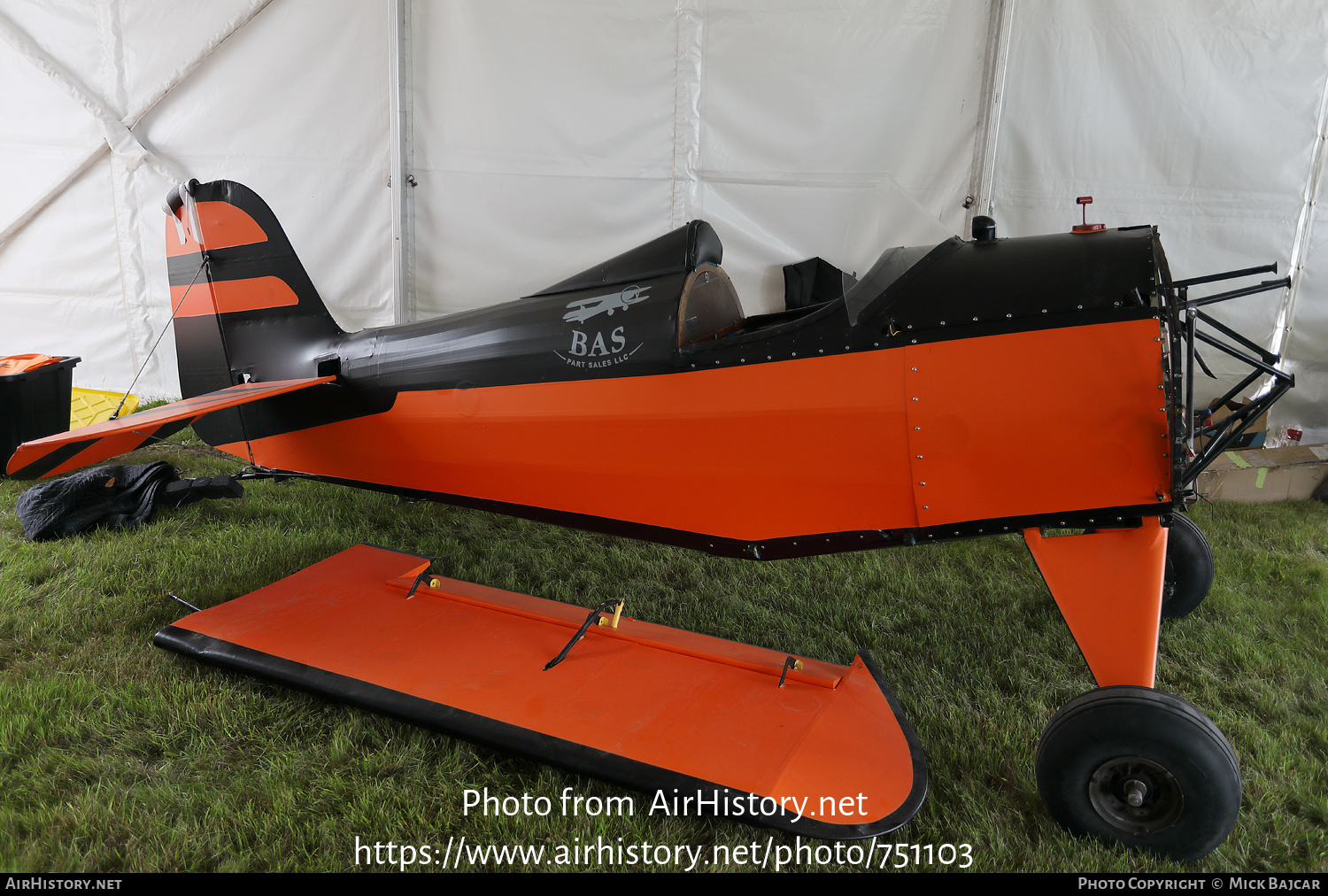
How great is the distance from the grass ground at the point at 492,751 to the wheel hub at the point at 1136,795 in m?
0.10

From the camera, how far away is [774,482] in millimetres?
2590

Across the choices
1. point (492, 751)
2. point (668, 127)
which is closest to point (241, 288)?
point (492, 751)

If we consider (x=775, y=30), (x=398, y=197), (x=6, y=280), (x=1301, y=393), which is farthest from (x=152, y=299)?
(x=1301, y=393)

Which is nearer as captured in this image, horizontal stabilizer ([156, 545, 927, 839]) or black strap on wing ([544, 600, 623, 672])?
horizontal stabilizer ([156, 545, 927, 839])

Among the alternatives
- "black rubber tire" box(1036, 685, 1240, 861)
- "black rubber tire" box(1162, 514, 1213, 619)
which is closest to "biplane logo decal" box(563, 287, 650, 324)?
"black rubber tire" box(1036, 685, 1240, 861)

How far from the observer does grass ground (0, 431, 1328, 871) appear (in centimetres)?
206

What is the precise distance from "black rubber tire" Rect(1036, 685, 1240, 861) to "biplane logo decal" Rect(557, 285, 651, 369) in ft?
6.34

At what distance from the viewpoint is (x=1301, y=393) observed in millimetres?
6023

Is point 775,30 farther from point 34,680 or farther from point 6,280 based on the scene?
point 6,280

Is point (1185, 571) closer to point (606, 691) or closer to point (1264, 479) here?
point (1264, 479)

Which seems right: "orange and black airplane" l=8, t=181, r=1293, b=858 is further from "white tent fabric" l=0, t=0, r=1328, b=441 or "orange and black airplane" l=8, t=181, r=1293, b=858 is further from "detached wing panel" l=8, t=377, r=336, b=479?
"white tent fabric" l=0, t=0, r=1328, b=441

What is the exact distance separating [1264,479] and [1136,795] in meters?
4.27

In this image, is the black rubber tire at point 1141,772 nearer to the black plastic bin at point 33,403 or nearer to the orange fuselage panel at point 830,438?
the orange fuselage panel at point 830,438

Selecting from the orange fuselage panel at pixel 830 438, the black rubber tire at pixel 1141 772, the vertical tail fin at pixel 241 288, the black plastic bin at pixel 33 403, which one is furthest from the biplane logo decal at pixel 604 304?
the black plastic bin at pixel 33 403
